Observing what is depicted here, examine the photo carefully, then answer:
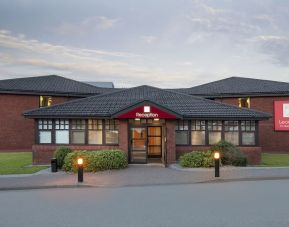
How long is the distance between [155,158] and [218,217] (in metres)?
16.1

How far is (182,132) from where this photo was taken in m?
22.2

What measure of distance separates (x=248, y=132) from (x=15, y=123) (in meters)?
19.2

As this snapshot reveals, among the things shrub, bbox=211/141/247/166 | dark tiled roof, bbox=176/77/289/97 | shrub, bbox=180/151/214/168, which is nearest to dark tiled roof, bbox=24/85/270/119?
shrub, bbox=211/141/247/166

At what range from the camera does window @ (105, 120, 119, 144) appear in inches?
856

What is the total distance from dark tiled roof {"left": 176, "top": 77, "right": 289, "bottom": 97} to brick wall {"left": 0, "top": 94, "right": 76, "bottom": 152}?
14893 millimetres

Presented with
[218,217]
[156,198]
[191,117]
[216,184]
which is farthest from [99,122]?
[218,217]

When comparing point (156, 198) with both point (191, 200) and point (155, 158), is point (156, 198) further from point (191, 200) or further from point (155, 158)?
point (155, 158)

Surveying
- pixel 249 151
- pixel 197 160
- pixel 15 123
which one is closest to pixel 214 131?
pixel 249 151

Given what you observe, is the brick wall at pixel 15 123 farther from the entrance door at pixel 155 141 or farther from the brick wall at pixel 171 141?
the brick wall at pixel 171 141

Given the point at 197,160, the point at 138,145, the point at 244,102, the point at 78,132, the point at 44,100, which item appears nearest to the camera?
the point at 197,160

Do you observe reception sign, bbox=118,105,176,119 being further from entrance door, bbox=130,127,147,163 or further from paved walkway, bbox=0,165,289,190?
paved walkway, bbox=0,165,289,190

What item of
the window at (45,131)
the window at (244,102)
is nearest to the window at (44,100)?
the window at (45,131)

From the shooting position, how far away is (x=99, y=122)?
21906 mm

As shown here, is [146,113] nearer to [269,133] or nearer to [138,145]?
[138,145]
